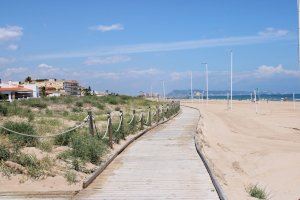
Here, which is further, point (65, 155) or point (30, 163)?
point (65, 155)

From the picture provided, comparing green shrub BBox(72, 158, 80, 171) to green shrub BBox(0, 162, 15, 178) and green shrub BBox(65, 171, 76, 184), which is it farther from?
green shrub BBox(0, 162, 15, 178)

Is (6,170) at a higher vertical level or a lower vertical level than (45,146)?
lower

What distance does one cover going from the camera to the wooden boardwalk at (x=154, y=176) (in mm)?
10188

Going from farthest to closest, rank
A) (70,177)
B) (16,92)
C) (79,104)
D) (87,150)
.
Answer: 1. (16,92)
2. (79,104)
3. (87,150)
4. (70,177)

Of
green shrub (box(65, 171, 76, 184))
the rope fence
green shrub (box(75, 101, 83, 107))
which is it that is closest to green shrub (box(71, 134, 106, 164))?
the rope fence

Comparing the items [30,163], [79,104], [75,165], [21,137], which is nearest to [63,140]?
[21,137]

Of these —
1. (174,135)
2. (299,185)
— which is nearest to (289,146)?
(174,135)

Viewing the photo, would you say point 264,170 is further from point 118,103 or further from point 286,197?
point 118,103

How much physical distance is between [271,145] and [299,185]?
10560mm

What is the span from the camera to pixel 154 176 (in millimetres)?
12094

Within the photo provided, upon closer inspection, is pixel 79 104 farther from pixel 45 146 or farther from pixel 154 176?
pixel 154 176

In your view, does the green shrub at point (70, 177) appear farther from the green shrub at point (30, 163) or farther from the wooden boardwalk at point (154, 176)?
the green shrub at point (30, 163)

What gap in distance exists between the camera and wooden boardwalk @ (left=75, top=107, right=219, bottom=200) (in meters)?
10.2

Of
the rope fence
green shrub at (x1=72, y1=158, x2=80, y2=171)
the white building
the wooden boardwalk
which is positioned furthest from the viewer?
the white building
